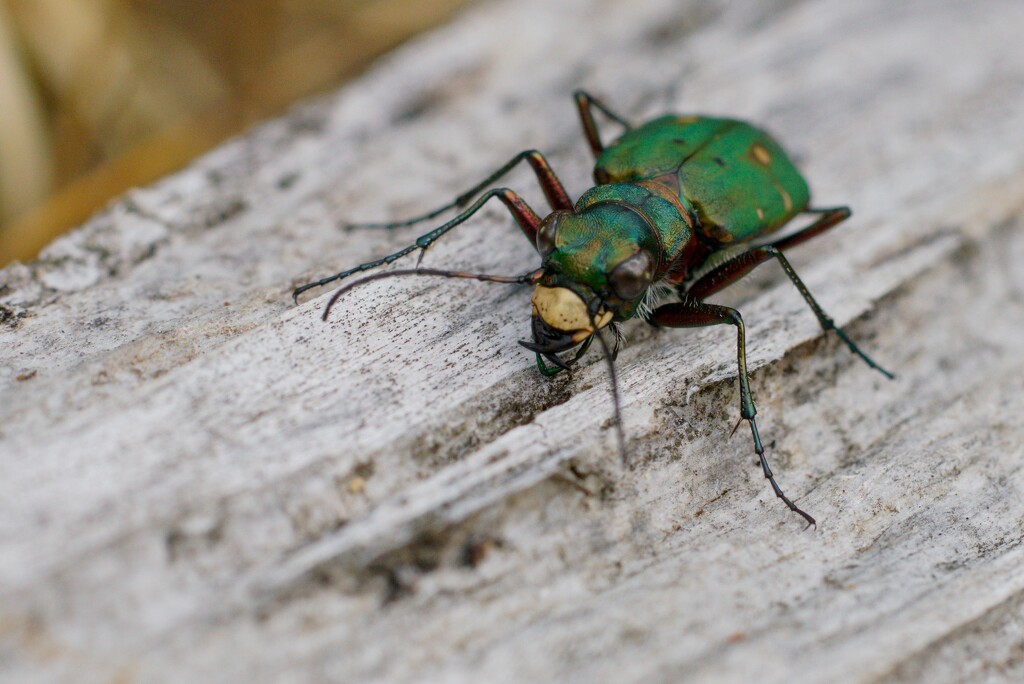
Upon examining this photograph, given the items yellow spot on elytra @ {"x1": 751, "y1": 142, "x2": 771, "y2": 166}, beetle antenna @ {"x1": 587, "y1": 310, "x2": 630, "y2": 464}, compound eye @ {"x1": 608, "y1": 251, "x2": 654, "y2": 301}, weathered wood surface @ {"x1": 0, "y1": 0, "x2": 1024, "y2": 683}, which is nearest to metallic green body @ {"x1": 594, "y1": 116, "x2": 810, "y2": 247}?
yellow spot on elytra @ {"x1": 751, "y1": 142, "x2": 771, "y2": 166}

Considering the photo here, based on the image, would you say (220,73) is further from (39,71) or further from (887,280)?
(887,280)

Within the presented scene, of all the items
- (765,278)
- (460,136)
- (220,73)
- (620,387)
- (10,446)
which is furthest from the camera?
(220,73)

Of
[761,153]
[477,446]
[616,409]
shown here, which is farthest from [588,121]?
[477,446]

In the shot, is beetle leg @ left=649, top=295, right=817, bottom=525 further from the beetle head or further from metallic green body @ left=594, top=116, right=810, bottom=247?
metallic green body @ left=594, top=116, right=810, bottom=247

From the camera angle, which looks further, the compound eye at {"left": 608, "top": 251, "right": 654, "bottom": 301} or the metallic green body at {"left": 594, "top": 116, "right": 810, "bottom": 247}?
the metallic green body at {"left": 594, "top": 116, "right": 810, "bottom": 247}

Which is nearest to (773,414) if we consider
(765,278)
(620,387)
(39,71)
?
(620,387)

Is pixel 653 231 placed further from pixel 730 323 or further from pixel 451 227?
pixel 451 227
